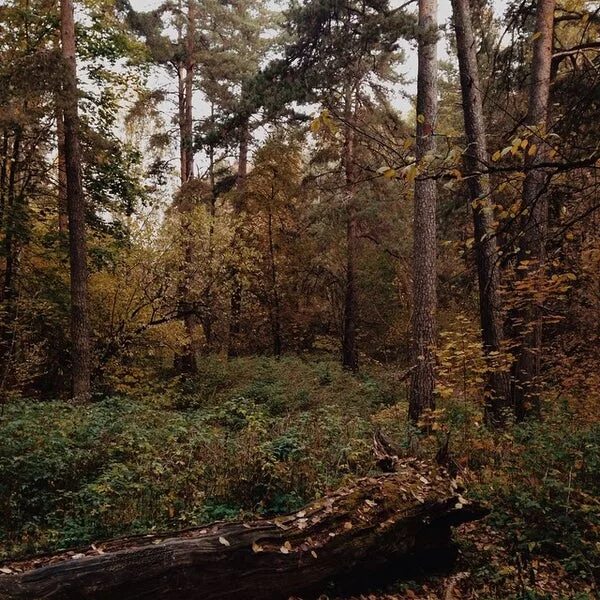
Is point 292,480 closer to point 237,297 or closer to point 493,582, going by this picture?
point 493,582

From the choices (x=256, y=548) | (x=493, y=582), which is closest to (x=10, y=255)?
(x=256, y=548)

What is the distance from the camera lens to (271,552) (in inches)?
147

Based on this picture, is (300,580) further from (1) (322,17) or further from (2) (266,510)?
(1) (322,17)

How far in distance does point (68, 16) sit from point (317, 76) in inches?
242

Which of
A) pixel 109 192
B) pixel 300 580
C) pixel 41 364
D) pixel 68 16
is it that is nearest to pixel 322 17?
pixel 68 16

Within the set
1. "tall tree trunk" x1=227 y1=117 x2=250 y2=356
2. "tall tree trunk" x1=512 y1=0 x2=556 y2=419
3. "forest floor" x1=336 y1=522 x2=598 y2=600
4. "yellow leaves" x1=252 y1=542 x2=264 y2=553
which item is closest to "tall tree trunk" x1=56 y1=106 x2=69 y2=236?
"tall tree trunk" x1=227 y1=117 x2=250 y2=356

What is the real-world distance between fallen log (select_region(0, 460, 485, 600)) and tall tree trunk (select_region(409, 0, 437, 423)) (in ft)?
13.8

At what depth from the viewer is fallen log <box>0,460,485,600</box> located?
329 cm

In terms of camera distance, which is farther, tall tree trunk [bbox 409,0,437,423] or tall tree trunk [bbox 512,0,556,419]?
tall tree trunk [bbox 409,0,437,423]

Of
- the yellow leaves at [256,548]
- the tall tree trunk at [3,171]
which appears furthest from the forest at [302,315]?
the tall tree trunk at [3,171]

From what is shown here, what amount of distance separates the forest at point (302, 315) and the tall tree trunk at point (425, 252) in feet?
0.17

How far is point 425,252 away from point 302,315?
37.6 feet

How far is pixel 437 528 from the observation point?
14.6 ft

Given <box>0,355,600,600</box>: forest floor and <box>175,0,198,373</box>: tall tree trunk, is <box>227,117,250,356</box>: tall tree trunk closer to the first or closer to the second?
<box>175,0,198,373</box>: tall tree trunk
